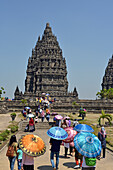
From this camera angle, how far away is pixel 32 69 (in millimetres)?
93562

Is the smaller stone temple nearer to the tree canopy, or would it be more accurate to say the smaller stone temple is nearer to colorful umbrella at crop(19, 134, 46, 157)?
the tree canopy

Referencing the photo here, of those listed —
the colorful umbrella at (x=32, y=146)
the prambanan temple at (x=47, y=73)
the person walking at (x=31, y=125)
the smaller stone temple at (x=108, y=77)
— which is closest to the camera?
the colorful umbrella at (x=32, y=146)

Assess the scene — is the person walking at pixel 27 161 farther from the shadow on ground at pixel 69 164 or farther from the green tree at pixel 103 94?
the green tree at pixel 103 94

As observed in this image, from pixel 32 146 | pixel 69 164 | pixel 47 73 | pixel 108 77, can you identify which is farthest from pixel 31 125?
pixel 108 77

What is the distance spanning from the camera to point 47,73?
84688 millimetres

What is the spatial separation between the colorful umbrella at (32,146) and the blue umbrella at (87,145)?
4.35ft

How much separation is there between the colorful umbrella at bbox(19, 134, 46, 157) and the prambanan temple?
68746 millimetres

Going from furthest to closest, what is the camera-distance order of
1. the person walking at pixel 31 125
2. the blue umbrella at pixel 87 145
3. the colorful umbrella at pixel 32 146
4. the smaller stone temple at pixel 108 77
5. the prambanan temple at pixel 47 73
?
the smaller stone temple at pixel 108 77
the prambanan temple at pixel 47 73
the person walking at pixel 31 125
the blue umbrella at pixel 87 145
the colorful umbrella at pixel 32 146

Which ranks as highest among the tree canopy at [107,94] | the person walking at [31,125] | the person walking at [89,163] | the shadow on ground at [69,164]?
the tree canopy at [107,94]

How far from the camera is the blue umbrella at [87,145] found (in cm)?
834

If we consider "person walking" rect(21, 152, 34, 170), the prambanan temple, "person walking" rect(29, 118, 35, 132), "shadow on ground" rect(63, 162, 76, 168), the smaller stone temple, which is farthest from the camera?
the smaller stone temple

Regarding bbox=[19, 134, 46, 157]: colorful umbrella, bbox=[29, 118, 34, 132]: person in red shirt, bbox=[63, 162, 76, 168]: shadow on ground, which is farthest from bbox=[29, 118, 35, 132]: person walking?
bbox=[19, 134, 46, 157]: colorful umbrella

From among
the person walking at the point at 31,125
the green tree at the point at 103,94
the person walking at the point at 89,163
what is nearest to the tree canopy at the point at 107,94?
the green tree at the point at 103,94

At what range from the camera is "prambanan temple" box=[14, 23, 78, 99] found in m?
82.4
